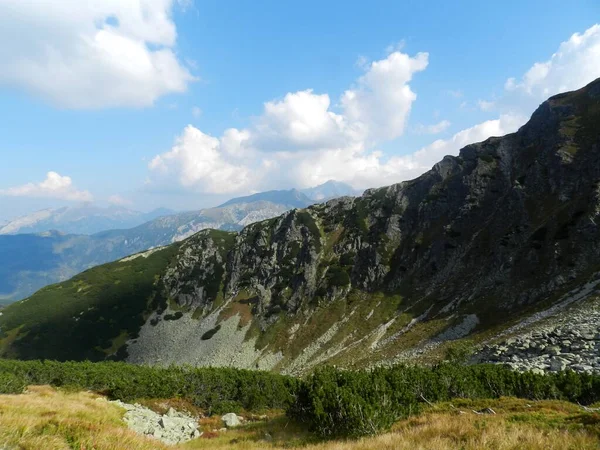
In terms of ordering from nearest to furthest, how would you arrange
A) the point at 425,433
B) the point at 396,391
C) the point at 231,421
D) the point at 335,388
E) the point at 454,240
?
1. the point at 425,433
2. the point at 335,388
3. the point at 396,391
4. the point at 231,421
5. the point at 454,240

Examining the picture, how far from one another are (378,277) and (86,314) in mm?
117357

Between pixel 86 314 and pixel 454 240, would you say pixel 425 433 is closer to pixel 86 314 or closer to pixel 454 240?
pixel 454 240

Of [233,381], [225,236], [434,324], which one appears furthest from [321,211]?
[233,381]

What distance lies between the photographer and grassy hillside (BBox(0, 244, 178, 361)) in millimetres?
120875

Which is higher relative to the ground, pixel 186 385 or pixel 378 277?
pixel 186 385

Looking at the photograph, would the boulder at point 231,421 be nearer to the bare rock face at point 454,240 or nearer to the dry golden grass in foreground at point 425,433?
the dry golden grass in foreground at point 425,433

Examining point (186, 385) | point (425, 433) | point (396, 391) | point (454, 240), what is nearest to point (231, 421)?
point (186, 385)

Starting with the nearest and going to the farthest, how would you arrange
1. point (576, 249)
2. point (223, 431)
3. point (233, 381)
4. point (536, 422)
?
point (536, 422)
point (223, 431)
point (233, 381)
point (576, 249)

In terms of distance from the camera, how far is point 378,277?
107 metres

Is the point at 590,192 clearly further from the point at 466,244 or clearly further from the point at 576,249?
the point at 466,244

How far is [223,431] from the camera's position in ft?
80.8

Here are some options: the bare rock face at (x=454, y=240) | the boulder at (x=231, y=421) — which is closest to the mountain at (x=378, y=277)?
the bare rock face at (x=454, y=240)

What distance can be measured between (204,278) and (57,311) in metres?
61.6

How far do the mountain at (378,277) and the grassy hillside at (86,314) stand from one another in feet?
2.09
